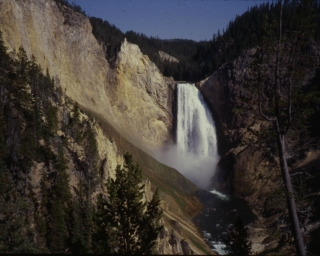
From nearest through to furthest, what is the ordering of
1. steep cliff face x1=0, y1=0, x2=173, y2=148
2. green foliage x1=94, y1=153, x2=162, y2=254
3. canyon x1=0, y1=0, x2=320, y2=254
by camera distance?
green foliage x1=94, y1=153, x2=162, y2=254 → canyon x1=0, y1=0, x2=320, y2=254 → steep cliff face x1=0, y1=0, x2=173, y2=148

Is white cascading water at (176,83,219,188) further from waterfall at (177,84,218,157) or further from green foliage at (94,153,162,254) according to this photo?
green foliage at (94,153,162,254)

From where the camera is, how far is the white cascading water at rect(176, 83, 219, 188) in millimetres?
69000

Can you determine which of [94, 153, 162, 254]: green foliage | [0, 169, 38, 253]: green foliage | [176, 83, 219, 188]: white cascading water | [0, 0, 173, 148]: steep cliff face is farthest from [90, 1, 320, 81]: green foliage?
[94, 153, 162, 254]: green foliage

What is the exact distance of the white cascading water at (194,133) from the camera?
69000mm

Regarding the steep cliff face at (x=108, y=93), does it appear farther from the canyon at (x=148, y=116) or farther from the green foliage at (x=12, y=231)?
the green foliage at (x=12, y=231)

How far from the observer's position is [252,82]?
33.7ft

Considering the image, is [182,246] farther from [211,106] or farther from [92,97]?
[211,106]

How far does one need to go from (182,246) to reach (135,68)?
1988 inches

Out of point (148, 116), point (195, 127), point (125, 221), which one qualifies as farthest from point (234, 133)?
point (125, 221)

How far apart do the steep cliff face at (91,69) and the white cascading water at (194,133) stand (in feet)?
10.4

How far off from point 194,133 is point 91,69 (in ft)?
88.4

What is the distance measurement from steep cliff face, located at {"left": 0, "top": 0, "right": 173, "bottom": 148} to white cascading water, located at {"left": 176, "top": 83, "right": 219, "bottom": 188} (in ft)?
10.4

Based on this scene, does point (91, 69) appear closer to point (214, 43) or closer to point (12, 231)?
point (12, 231)

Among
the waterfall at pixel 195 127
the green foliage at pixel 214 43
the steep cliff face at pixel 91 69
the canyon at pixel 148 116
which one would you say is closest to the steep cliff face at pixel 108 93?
the steep cliff face at pixel 91 69
